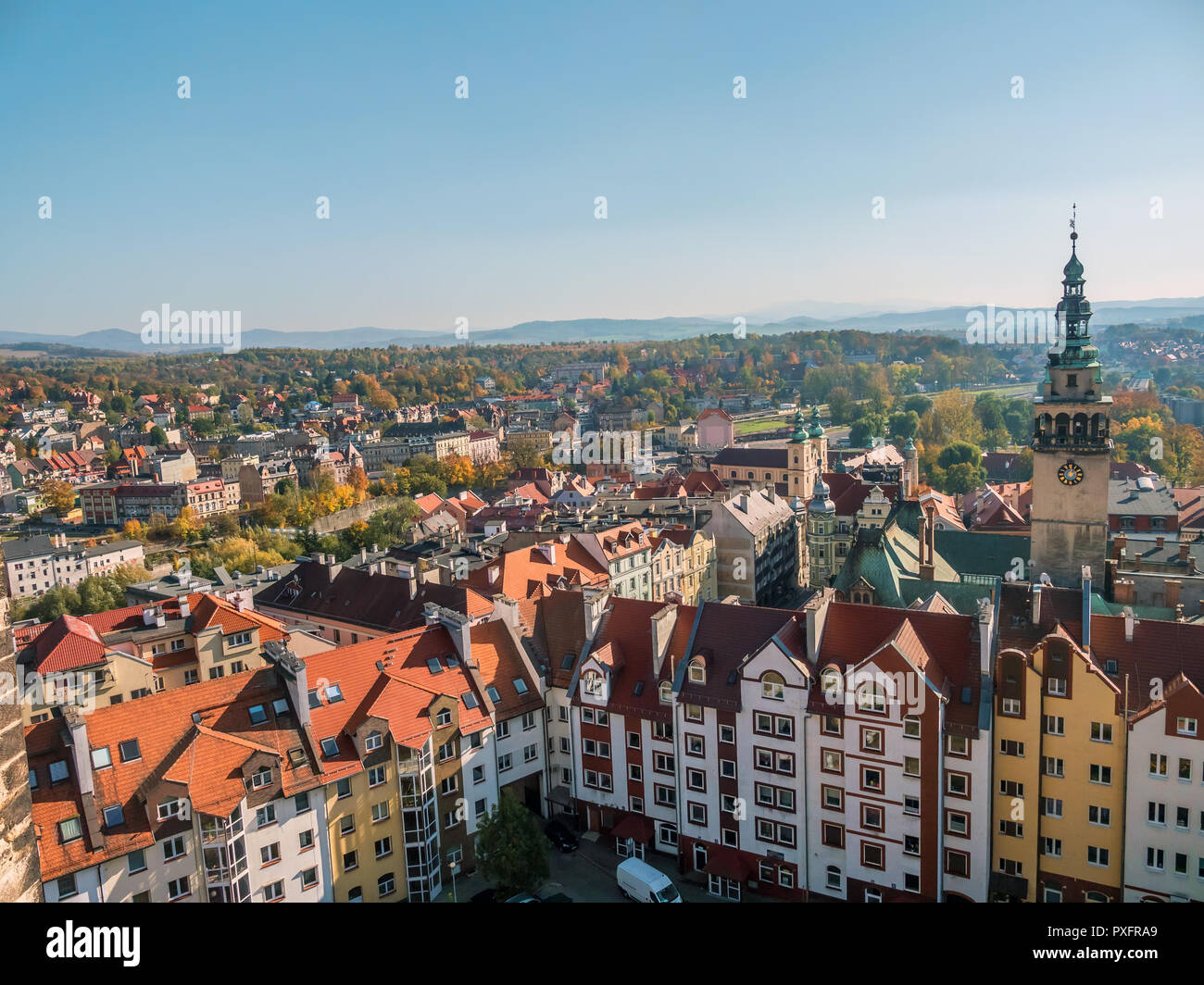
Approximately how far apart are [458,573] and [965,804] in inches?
924

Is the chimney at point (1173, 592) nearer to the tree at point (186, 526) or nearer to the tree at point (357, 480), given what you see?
the tree at point (186, 526)

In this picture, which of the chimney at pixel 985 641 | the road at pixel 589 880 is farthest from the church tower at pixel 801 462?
the chimney at pixel 985 641

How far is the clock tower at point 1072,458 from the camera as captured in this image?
32.0 meters

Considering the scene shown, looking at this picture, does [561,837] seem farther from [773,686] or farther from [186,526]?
[186,526]

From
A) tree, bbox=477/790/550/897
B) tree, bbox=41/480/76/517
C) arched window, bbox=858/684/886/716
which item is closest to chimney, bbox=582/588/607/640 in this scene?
tree, bbox=477/790/550/897

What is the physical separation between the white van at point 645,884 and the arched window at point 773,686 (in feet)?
15.3

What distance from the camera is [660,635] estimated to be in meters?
22.0

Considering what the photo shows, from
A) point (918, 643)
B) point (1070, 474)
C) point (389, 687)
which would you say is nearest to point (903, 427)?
point (1070, 474)

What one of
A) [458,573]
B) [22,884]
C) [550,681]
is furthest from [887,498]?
[22,884]

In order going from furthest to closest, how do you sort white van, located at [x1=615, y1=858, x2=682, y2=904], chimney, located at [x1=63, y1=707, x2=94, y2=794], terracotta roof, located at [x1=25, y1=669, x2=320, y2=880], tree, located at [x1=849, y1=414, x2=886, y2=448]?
1. tree, located at [x1=849, y1=414, x2=886, y2=448]
2. white van, located at [x1=615, y1=858, x2=682, y2=904]
3. chimney, located at [x1=63, y1=707, x2=94, y2=794]
4. terracotta roof, located at [x1=25, y1=669, x2=320, y2=880]

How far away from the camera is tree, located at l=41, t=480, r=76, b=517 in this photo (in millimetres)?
88812

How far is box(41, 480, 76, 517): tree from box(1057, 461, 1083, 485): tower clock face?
8919 centimetres

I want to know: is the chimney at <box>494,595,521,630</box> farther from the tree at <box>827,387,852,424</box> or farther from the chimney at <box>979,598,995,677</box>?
the tree at <box>827,387,852,424</box>

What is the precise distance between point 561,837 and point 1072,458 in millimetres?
22578
